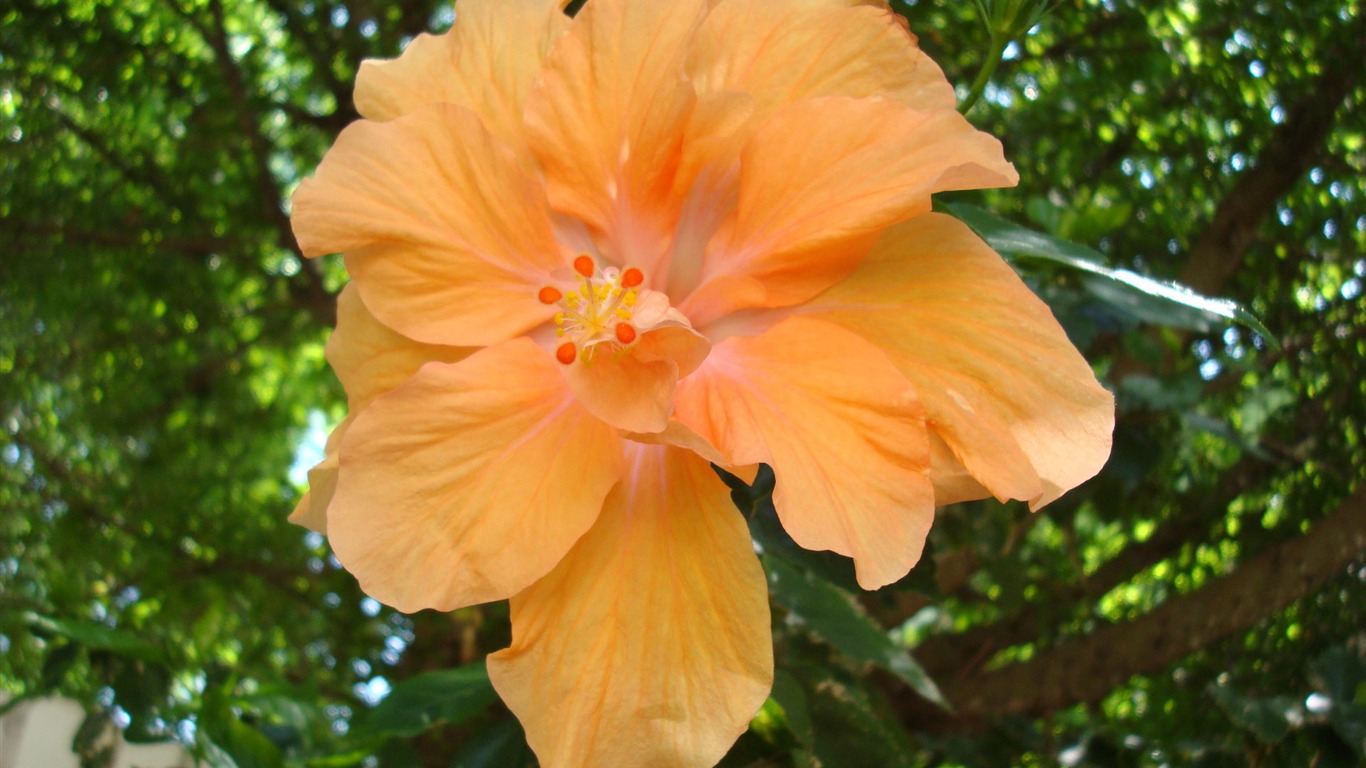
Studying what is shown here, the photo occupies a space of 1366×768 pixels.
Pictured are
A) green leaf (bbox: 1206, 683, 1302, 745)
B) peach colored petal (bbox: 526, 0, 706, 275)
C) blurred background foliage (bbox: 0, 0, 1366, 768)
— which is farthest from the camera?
blurred background foliage (bbox: 0, 0, 1366, 768)

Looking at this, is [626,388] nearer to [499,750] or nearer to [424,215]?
[424,215]

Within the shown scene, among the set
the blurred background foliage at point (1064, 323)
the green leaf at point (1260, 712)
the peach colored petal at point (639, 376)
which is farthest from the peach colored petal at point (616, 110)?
the green leaf at point (1260, 712)

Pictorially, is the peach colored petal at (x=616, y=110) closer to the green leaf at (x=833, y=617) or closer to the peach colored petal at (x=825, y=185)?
the peach colored petal at (x=825, y=185)

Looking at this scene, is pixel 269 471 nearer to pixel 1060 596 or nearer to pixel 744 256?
pixel 1060 596

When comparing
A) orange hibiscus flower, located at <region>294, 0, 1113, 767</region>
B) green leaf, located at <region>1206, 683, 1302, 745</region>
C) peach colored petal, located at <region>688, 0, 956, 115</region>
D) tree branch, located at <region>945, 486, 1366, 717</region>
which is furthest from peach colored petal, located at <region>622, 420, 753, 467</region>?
tree branch, located at <region>945, 486, 1366, 717</region>

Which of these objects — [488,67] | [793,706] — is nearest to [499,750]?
[793,706]

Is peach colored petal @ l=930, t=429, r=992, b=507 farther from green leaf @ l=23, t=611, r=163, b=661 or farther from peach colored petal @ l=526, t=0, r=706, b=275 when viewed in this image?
green leaf @ l=23, t=611, r=163, b=661
